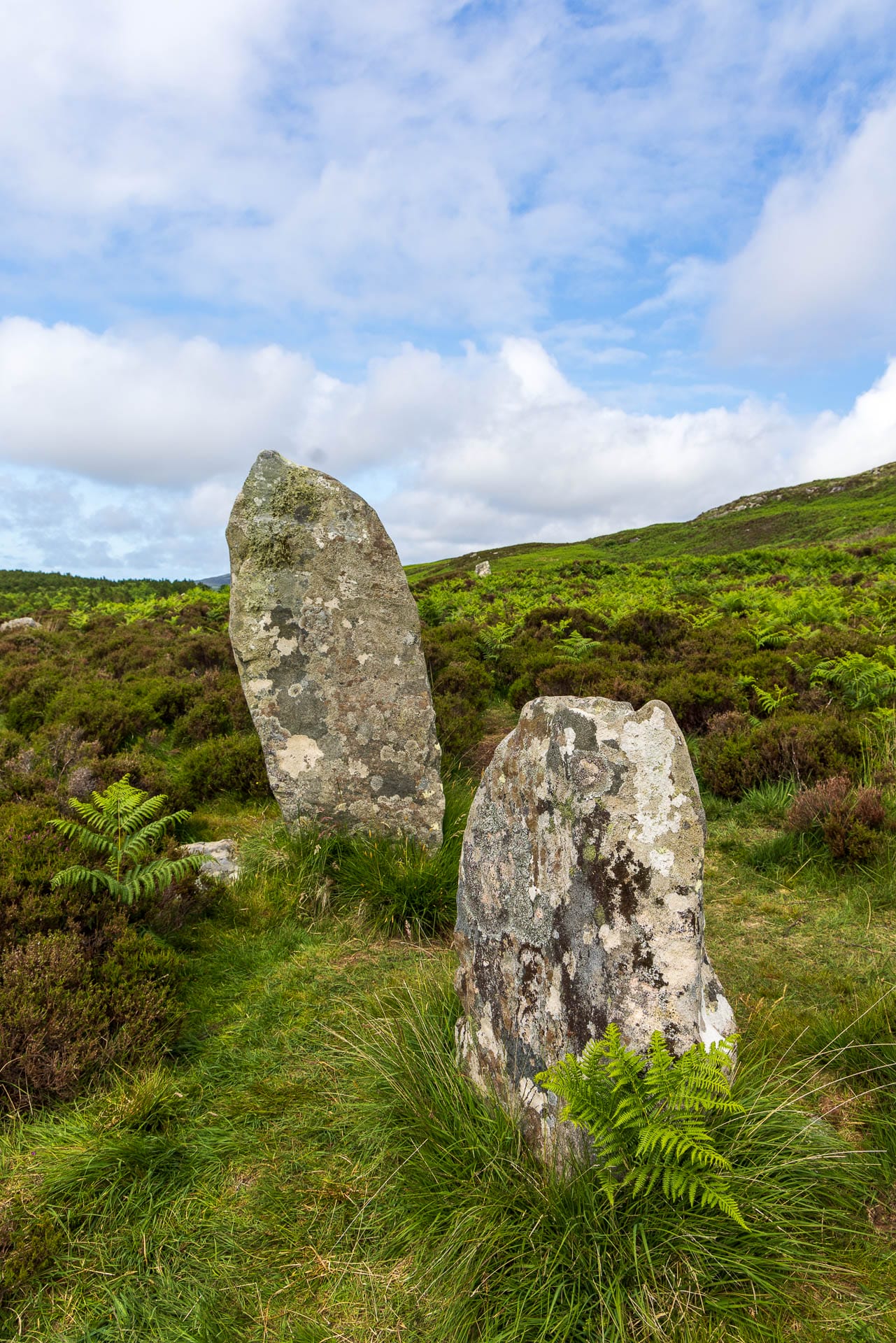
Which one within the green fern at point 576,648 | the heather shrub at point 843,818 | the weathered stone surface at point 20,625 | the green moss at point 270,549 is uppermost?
the weathered stone surface at point 20,625

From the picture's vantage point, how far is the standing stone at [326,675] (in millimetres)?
6113

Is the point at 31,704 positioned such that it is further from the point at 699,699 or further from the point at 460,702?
the point at 699,699

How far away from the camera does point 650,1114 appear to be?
2.54 meters

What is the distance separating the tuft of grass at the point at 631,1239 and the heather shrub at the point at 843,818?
314 centimetres

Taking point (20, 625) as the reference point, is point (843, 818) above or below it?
below

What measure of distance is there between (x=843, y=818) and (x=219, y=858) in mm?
5334

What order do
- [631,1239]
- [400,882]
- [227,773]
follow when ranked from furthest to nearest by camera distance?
1. [227,773]
2. [400,882]
3. [631,1239]

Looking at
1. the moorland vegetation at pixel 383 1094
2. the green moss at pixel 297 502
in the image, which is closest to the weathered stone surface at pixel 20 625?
the moorland vegetation at pixel 383 1094

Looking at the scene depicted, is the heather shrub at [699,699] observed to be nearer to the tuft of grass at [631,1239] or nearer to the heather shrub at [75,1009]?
the tuft of grass at [631,1239]

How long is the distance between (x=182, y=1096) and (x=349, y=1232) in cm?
118

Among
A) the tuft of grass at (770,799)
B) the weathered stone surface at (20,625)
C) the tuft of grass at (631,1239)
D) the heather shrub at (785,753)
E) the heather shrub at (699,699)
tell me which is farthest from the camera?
the weathered stone surface at (20,625)

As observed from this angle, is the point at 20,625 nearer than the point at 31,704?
No

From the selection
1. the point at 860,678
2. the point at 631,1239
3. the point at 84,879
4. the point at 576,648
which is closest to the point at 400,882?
the point at 84,879

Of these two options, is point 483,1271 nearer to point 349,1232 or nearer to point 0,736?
point 349,1232
